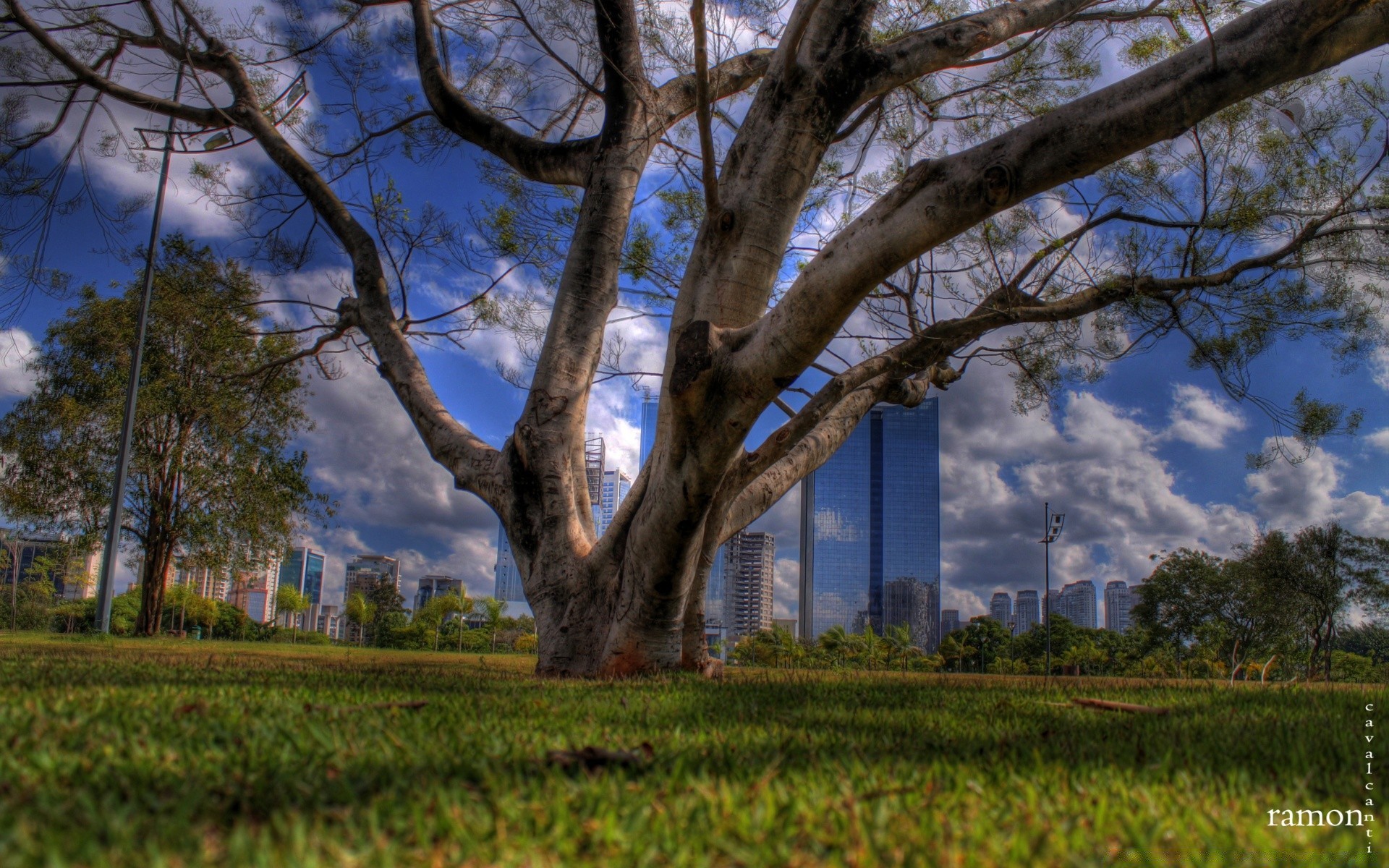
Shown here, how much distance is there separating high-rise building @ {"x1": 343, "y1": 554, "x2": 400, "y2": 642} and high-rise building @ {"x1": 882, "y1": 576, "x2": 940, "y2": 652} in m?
62.7

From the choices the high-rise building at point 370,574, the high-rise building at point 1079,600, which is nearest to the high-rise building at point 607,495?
the high-rise building at point 370,574

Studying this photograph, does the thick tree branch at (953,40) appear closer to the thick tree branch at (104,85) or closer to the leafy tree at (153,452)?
the thick tree branch at (104,85)

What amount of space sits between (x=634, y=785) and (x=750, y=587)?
12138 centimetres

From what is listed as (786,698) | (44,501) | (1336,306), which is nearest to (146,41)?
(786,698)

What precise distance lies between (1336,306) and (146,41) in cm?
1229

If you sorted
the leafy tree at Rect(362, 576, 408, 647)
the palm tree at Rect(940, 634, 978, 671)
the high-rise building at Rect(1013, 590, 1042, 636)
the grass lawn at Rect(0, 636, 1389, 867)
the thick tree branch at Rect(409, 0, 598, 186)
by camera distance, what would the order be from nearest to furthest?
the grass lawn at Rect(0, 636, 1389, 867) → the thick tree branch at Rect(409, 0, 598, 186) → the palm tree at Rect(940, 634, 978, 671) → the leafy tree at Rect(362, 576, 408, 647) → the high-rise building at Rect(1013, 590, 1042, 636)

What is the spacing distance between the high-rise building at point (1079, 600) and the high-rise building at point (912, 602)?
17.7 m

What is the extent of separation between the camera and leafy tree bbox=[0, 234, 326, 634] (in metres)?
Answer: 18.4

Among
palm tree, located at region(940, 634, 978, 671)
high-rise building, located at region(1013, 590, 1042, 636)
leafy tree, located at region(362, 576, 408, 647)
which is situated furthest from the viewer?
high-rise building, located at region(1013, 590, 1042, 636)

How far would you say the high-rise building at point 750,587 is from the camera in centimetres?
10200

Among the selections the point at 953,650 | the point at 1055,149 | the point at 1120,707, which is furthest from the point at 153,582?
the point at 953,650

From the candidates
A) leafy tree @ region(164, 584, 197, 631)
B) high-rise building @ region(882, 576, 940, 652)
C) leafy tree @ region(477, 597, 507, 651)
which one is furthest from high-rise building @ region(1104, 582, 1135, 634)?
leafy tree @ region(164, 584, 197, 631)

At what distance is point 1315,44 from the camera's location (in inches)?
142

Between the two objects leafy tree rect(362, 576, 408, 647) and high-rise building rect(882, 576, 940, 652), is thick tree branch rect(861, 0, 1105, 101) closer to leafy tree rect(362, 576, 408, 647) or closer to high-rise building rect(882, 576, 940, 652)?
leafy tree rect(362, 576, 408, 647)
